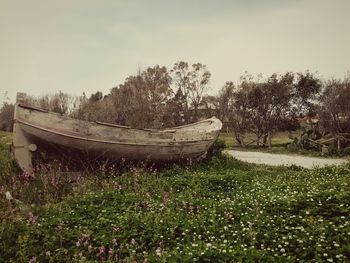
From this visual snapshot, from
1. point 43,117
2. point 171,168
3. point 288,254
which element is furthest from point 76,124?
point 288,254

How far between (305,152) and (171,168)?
39.8 feet

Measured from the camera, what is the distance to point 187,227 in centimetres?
578

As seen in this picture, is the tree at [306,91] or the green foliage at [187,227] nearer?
the green foliage at [187,227]

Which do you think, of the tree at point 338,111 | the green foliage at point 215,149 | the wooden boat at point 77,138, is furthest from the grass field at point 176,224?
the tree at point 338,111

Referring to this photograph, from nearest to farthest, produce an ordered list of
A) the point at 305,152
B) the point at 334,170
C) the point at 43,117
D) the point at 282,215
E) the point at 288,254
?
the point at 288,254, the point at 282,215, the point at 43,117, the point at 334,170, the point at 305,152

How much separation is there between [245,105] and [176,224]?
2263 centimetres

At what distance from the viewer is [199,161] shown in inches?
544

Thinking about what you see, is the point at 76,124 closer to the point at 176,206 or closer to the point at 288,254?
the point at 176,206

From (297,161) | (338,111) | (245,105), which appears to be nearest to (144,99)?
(245,105)

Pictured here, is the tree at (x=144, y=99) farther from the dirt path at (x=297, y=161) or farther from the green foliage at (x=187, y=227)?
the green foliage at (x=187, y=227)

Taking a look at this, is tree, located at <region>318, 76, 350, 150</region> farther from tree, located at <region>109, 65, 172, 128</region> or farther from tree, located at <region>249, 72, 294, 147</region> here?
tree, located at <region>109, 65, 172, 128</region>

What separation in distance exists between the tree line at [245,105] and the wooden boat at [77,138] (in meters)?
14.6

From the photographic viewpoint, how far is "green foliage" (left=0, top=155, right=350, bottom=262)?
4.72 metres

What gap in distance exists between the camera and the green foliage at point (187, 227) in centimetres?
472
